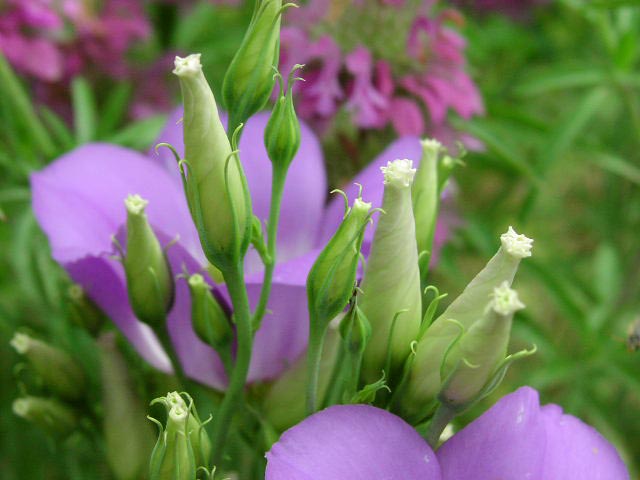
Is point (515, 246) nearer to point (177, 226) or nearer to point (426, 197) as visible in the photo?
point (426, 197)

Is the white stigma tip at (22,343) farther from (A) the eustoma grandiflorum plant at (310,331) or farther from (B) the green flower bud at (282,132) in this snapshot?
(B) the green flower bud at (282,132)

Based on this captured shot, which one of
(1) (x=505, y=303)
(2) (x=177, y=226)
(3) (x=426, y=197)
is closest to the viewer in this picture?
(1) (x=505, y=303)

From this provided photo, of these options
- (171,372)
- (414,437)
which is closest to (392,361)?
(414,437)

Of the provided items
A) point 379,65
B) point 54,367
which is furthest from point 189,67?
point 379,65

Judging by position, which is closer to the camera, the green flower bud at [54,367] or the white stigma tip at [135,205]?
the white stigma tip at [135,205]

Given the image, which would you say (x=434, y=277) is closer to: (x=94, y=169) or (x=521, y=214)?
(x=521, y=214)

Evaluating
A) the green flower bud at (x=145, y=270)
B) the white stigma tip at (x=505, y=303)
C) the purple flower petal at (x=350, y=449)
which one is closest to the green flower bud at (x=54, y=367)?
the green flower bud at (x=145, y=270)
